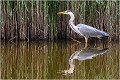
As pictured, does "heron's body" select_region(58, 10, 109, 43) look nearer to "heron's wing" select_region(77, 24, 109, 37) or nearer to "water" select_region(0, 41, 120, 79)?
"heron's wing" select_region(77, 24, 109, 37)

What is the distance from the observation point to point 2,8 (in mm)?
8867

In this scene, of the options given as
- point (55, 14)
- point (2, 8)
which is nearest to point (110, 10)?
point (55, 14)

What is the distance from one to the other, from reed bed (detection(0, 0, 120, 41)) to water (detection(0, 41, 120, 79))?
39 cm

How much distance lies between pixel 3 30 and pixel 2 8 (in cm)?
52

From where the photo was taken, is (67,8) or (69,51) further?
(67,8)

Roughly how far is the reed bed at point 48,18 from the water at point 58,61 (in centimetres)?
39

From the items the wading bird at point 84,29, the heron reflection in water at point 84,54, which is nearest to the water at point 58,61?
the heron reflection in water at point 84,54

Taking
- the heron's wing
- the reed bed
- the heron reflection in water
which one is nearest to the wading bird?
the heron's wing

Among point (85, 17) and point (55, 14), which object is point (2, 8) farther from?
point (85, 17)

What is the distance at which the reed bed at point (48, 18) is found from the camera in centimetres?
894

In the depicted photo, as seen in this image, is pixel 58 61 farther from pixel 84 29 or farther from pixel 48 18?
pixel 48 18

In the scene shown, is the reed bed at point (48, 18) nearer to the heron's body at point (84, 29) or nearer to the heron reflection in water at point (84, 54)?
the heron's body at point (84, 29)

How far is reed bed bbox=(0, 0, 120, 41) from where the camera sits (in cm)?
894

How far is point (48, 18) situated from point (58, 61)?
3019mm
